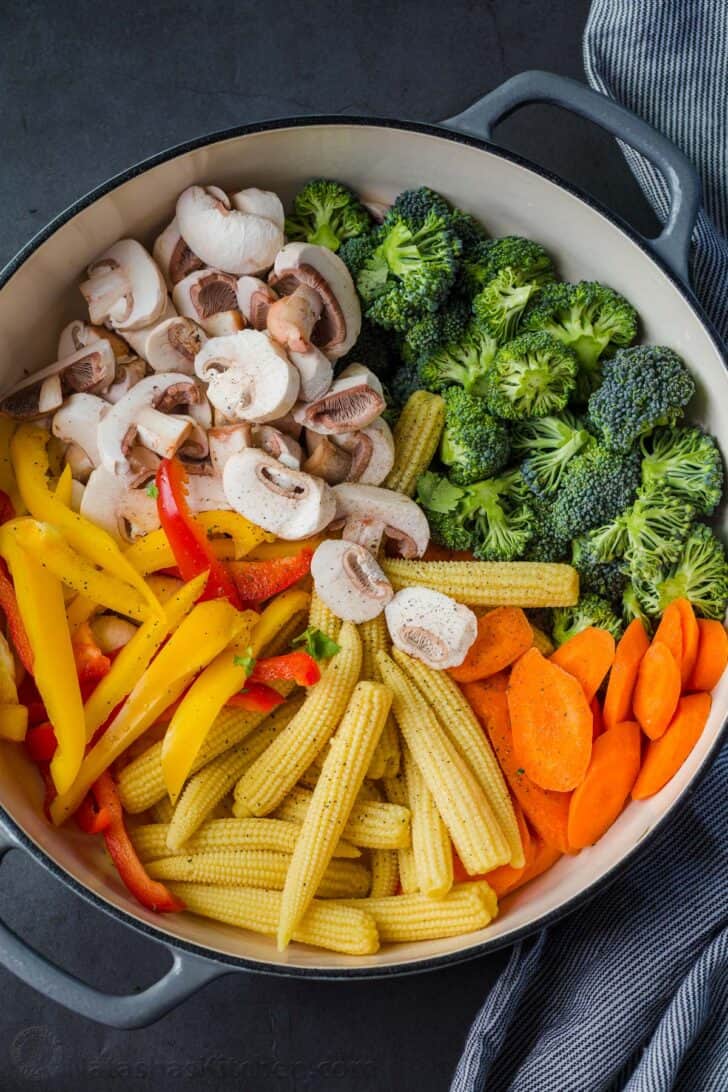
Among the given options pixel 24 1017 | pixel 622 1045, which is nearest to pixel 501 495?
pixel 622 1045

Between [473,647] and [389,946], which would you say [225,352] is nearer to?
[473,647]

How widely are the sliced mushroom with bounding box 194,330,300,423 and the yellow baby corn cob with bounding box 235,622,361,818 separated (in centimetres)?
63

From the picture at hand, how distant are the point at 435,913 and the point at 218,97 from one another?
7.41 feet

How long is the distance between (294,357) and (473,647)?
0.83 metres

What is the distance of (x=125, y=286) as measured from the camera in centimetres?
246

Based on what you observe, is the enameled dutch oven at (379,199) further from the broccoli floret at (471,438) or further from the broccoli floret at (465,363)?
the broccoli floret at (471,438)

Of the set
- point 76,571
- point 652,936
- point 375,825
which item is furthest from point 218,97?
point 652,936

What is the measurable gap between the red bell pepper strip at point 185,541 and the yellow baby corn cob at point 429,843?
627 millimetres

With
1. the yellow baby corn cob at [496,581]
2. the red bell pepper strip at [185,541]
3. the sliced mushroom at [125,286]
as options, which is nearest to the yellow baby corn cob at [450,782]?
the yellow baby corn cob at [496,581]

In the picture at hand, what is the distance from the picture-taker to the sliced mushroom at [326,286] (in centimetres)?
241

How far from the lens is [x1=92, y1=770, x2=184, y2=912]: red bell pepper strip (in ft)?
7.64

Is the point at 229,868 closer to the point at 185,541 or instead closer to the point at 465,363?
the point at 185,541

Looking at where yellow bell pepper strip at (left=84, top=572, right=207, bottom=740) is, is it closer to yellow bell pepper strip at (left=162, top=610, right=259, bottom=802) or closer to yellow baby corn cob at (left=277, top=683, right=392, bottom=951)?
yellow bell pepper strip at (left=162, top=610, right=259, bottom=802)

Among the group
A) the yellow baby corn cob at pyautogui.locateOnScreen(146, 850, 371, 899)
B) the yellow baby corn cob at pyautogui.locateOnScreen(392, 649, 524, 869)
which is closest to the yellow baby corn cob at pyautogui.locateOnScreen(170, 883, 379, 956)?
the yellow baby corn cob at pyautogui.locateOnScreen(146, 850, 371, 899)
